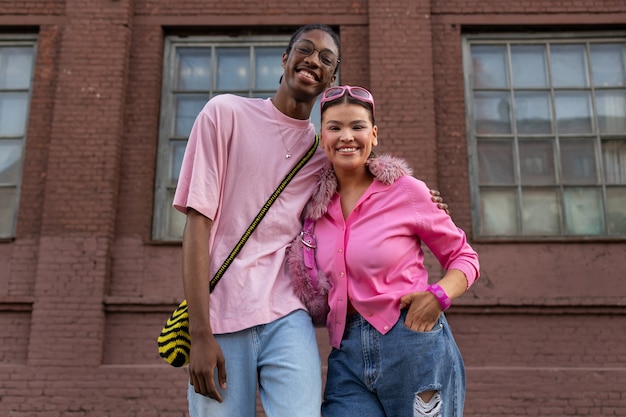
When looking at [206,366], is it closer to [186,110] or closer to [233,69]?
[186,110]

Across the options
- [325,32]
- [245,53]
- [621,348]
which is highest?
[245,53]

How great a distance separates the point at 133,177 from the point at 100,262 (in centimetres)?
99

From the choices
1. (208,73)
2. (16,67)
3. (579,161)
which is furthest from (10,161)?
(579,161)

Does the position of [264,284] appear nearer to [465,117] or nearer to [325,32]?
[325,32]

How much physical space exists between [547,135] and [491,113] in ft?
→ 2.14

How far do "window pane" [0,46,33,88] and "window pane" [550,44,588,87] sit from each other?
602 cm

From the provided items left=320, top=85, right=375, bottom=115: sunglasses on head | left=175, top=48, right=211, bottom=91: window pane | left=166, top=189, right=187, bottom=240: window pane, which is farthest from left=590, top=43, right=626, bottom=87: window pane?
left=320, top=85, right=375, bottom=115: sunglasses on head

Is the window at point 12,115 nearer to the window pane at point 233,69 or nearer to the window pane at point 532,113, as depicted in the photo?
the window pane at point 233,69

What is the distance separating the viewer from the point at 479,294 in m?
6.29

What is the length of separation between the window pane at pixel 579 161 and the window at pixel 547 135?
0.4 inches

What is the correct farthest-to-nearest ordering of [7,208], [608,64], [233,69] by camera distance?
[233,69] → [608,64] → [7,208]

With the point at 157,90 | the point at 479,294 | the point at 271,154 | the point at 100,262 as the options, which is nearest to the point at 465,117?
the point at 479,294

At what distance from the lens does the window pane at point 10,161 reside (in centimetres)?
688

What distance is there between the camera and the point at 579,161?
682 cm
